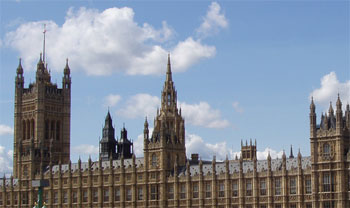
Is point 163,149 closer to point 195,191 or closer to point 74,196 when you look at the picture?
point 195,191

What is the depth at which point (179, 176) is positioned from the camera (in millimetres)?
156125

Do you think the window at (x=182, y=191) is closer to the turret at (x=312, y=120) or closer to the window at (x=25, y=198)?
the turret at (x=312, y=120)

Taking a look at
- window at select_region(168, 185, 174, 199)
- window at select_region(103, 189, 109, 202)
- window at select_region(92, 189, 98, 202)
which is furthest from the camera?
window at select_region(92, 189, 98, 202)

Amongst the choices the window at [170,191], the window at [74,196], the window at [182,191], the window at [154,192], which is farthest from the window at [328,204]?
the window at [74,196]

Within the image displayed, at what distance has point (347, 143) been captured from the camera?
130500 millimetres

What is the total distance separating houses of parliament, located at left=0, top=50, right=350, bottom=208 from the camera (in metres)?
130

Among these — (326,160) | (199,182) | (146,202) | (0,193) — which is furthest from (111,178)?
(326,160)

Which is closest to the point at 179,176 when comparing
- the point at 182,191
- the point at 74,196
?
the point at 182,191

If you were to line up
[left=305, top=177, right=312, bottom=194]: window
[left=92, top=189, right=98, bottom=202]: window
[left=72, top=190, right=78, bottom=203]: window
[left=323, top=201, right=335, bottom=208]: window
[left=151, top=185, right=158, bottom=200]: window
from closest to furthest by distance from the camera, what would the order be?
[left=323, top=201, right=335, bottom=208]: window → [left=305, top=177, right=312, bottom=194]: window → [left=151, top=185, right=158, bottom=200]: window → [left=92, top=189, right=98, bottom=202]: window → [left=72, top=190, right=78, bottom=203]: window

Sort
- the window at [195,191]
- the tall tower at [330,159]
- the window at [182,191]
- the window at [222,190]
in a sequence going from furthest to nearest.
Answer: the window at [182,191], the window at [195,191], the window at [222,190], the tall tower at [330,159]

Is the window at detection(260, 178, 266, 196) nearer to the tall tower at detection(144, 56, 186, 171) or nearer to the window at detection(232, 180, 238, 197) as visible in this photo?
the window at detection(232, 180, 238, 197)

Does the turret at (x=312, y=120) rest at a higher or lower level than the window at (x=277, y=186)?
higher

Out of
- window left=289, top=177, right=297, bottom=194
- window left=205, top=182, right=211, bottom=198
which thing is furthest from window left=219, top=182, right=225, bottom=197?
window left=289, top=177, right=297, bottom=194

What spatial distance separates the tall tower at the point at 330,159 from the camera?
127500 mm
